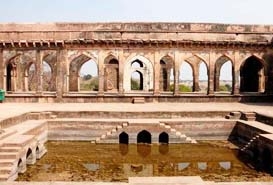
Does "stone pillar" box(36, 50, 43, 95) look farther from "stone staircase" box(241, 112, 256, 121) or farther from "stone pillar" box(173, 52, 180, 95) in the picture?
"stone staircase" box(241, 112, 256, 121)

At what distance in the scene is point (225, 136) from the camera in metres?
15.8

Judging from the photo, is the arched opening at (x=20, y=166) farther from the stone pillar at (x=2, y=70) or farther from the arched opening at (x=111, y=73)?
the arched opening at (x=111, y=73)

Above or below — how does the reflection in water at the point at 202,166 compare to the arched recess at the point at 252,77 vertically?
below

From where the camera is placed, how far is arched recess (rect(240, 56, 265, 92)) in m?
25.8

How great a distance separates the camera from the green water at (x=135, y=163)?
412 inches

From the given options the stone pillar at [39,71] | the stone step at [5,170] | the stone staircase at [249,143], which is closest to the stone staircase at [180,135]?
the stone staircase at [249,143]

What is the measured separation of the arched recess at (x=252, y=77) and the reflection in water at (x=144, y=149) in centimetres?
1353

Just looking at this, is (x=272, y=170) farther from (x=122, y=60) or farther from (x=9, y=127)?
(x=122, y=60)

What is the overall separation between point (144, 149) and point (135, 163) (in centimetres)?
205

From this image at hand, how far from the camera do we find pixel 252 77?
85.7ft

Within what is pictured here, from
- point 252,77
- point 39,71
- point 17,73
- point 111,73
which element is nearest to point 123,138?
point 39,71

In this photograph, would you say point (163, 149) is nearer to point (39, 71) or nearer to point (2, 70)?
point (39, 71)

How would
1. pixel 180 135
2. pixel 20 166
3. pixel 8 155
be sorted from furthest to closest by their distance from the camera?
pixel 180 135
pixel 20 166
pixel 8 155

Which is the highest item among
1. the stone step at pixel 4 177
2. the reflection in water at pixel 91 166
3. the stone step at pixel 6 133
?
the stone step at pixel 6 133
